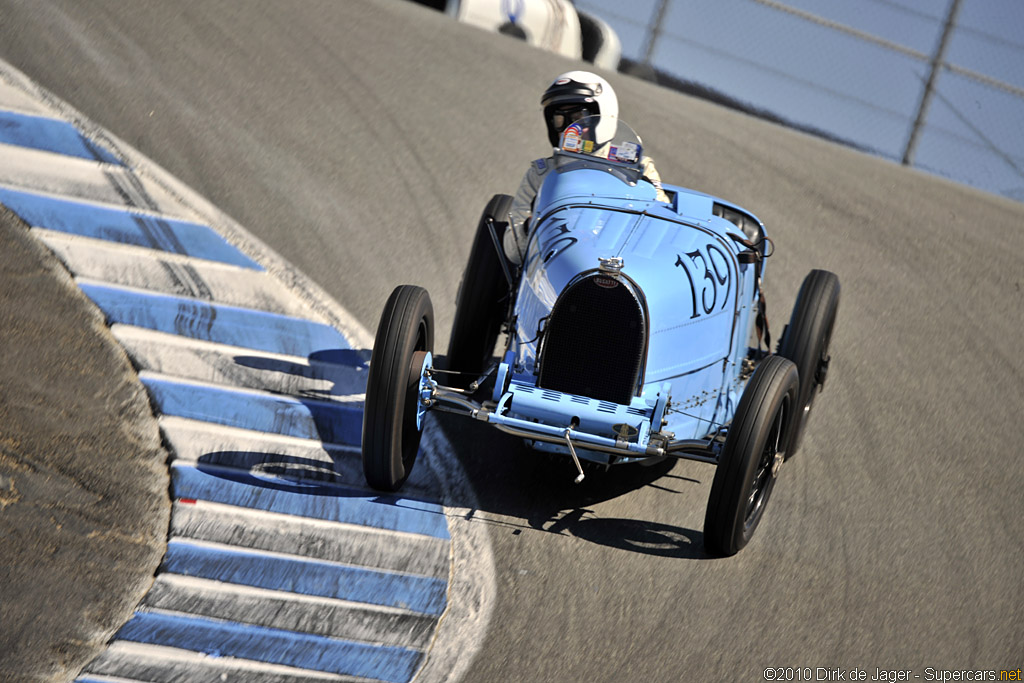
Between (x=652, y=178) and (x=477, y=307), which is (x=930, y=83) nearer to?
(x=652, y=178)

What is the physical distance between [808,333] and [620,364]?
174 centimetres

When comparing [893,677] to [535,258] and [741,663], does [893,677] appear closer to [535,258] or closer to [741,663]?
[741,663]

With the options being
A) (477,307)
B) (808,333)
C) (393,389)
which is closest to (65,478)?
(393,389)

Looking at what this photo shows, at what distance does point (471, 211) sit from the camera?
8.60 m

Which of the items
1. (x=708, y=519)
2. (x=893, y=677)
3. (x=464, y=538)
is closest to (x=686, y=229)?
(x=708, y=519)

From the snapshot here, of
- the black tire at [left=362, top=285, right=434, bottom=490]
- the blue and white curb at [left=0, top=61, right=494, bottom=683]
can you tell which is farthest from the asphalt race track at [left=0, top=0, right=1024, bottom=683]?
the black tire at [left=362, top=285, right=434, bottom=490]

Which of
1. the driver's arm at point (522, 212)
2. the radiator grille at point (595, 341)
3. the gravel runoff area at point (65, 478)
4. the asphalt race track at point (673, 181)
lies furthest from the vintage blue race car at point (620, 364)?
the gravel runoff area at point (65, 478)

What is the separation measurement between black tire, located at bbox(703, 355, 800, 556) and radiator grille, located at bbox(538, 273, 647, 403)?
550 millimetres

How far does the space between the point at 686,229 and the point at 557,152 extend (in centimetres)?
118

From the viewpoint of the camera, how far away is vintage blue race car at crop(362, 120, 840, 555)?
4.65 metres

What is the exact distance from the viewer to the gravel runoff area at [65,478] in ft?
14.0

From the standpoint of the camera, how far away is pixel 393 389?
4797 millimetres

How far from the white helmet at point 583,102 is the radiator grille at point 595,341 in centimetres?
162

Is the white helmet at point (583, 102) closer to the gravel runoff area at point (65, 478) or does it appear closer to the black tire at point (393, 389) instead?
the black tire at point (393, 389)
